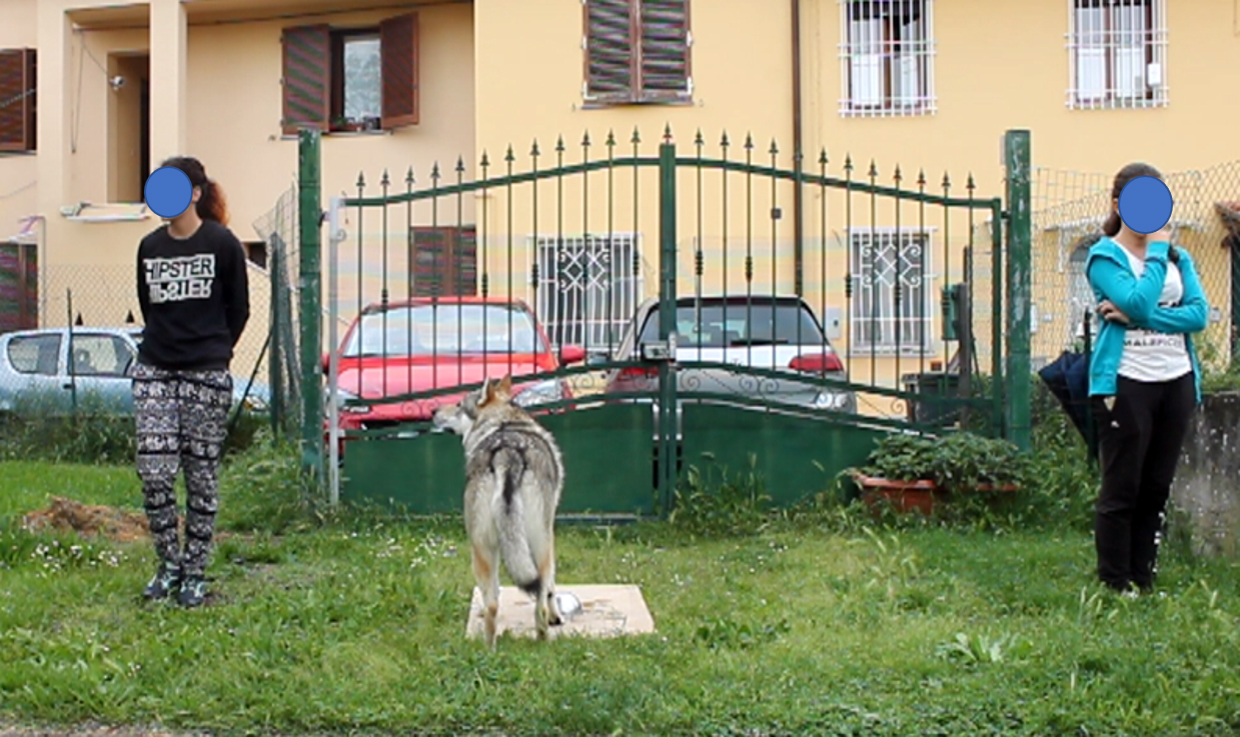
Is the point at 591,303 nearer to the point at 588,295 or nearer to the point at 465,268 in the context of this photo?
the point at 588,295

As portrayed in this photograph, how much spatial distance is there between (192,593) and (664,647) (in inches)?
94.0

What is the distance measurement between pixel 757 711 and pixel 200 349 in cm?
328

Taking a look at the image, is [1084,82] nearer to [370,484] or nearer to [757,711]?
[370,484]

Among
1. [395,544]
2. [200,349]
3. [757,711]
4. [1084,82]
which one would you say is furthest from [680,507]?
[1084,82]

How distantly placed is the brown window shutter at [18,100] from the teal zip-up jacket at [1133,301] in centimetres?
1821

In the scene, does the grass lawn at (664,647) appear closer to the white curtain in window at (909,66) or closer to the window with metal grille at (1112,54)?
the white curtain in window at (909,66)

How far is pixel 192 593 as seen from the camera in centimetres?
655

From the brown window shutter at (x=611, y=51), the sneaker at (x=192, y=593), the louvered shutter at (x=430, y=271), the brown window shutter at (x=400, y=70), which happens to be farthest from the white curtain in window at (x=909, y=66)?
the sneaker at (x=192, y=593)

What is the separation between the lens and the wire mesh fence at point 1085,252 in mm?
10180

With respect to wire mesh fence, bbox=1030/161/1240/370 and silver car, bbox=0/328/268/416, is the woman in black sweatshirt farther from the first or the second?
silver car, bbox=0/328/268/416

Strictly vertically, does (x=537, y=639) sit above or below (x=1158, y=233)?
below

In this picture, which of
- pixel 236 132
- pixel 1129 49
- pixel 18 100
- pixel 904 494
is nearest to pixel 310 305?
pixel 904 494

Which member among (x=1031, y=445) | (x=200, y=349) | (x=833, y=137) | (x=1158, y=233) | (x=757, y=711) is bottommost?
(x=757, y=711)

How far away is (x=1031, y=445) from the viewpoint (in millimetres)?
9016
